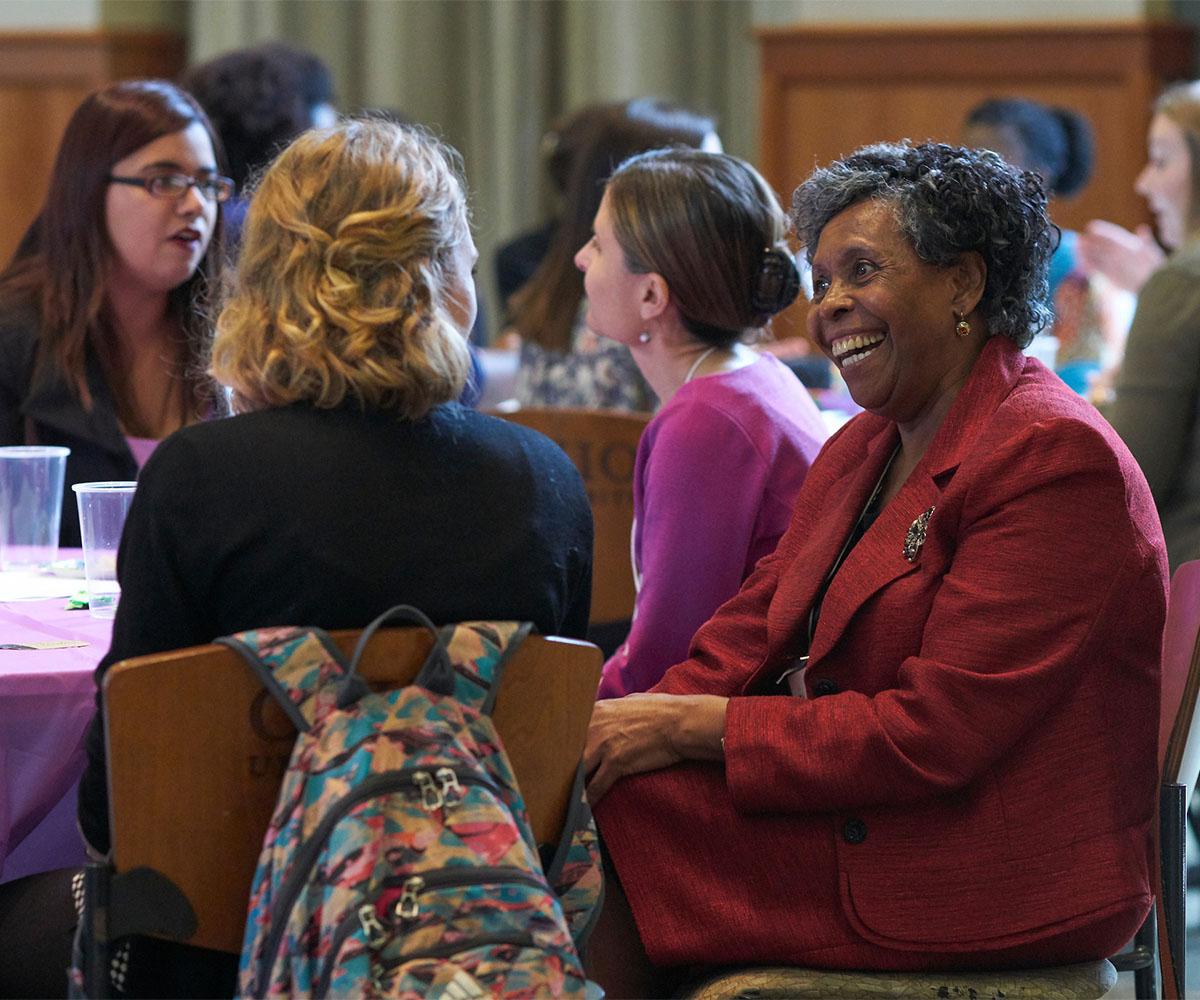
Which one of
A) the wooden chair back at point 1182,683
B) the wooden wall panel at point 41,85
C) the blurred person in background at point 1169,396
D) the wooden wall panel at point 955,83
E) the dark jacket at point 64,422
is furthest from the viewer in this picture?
the wooden wall panel at point 41,85

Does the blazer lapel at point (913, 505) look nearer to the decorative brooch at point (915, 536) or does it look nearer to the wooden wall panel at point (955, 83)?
the decorative brooch at point (915, 536)

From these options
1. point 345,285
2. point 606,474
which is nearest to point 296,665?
point 345,285

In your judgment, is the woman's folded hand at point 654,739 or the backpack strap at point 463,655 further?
the woman's folded hand at point 654,739

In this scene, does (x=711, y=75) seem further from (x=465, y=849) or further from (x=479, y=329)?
(x=465, y=849)

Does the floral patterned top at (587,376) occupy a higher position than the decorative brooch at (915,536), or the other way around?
the decorative brooch at (915,536)

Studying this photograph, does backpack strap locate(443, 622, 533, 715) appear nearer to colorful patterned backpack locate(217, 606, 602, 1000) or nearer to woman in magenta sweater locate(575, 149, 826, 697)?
colorful patterned backpack locate(217, 606, 602, 1000)

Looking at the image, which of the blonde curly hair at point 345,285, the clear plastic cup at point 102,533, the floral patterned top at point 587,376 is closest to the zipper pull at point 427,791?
the blonde curly hair at point 345,285

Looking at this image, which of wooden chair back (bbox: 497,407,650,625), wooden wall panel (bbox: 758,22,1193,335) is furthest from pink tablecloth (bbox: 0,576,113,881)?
wooden wall panel (bbox: 758,22,1193,335)

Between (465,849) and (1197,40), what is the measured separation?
519cm

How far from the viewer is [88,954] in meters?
1.54

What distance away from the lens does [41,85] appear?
21.5 ft

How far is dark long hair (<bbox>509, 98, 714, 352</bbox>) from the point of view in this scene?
12.3 ft

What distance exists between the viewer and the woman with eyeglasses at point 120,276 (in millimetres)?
2855

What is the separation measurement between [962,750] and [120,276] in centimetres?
190
